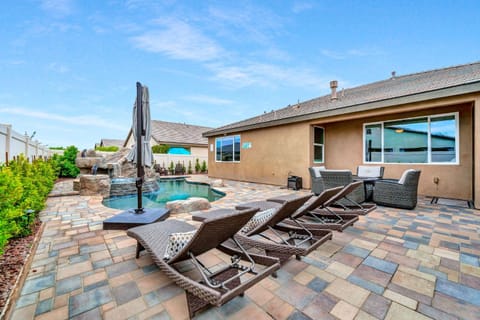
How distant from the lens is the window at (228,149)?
464 inches

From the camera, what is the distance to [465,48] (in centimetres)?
1021

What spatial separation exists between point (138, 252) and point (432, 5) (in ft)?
41.8

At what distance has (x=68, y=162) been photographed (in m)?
11.9

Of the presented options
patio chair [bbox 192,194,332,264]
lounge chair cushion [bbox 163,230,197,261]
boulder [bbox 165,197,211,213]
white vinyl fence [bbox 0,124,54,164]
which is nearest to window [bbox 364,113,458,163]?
patio chair [bbox 192,194,332,264]

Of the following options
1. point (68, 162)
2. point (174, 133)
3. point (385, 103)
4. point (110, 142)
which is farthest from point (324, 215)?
point (110, 142)

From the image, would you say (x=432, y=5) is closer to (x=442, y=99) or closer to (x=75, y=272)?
(x=442, y=99)

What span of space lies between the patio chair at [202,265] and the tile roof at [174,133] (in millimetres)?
18072

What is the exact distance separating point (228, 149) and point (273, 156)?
3.53 meters

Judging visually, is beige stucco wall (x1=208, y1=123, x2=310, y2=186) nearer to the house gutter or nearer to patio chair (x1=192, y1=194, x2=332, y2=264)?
the house gutter

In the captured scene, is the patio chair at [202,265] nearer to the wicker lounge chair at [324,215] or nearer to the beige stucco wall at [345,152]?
the wicker lounge chair at [324,215]

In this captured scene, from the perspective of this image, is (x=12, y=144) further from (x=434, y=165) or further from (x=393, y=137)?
(x=434, y=165)

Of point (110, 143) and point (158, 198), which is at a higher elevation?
point (110, 143)

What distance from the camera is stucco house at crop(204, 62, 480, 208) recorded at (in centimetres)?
597

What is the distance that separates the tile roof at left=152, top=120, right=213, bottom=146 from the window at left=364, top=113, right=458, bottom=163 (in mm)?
15209
